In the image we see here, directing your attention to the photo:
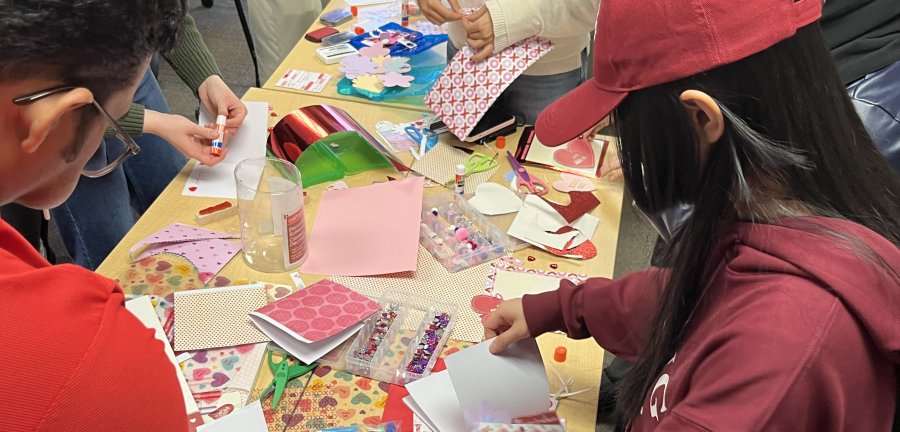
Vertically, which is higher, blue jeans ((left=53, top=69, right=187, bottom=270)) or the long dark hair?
the long dark hair

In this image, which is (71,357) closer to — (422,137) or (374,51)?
(422,137)

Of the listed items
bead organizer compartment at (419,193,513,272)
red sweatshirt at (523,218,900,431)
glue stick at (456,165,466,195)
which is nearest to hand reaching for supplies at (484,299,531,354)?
bead organizer compartment at (419,193,513,272)

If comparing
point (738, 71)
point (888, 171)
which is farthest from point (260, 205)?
point (888, 171)

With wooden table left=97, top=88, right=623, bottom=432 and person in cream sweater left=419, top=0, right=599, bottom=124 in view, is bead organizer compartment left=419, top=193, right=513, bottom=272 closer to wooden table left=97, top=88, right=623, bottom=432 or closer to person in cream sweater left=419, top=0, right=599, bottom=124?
wooden table left=97, top=88, right=623, bottom=432

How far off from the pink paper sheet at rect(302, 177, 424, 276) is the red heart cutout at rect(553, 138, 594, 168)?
0.35m

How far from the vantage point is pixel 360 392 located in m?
1.11

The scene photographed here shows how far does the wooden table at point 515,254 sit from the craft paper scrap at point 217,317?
0.22 ft

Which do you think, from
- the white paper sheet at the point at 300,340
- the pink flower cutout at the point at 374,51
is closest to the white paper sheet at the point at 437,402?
the white paper sheet at the point at 300,340

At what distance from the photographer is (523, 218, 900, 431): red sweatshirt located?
2.34 feet

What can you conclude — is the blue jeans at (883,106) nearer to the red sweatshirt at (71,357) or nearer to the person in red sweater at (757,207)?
the person in red sweater at (757,207)

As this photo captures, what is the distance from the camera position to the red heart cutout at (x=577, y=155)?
165 centimetres

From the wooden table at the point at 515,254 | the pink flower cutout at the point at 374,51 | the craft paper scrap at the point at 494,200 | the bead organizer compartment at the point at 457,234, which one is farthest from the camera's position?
the pink flower cutout at the point at 374,51

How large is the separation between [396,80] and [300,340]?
3.04ft

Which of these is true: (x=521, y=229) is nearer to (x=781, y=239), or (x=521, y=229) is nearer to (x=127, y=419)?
(x=781, y=239)
